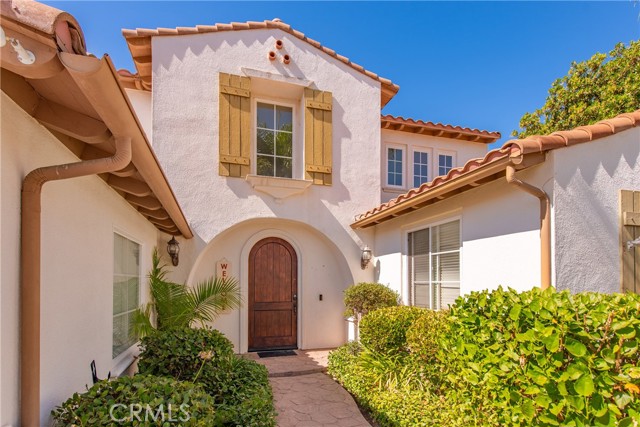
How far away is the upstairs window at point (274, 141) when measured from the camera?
897 cm

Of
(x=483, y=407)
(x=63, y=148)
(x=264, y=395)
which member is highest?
(x=63, y=148)

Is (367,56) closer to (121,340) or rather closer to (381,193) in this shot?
(381,193)

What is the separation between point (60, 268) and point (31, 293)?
0.75m

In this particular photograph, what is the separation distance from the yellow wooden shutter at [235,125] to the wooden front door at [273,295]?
85.1 inches

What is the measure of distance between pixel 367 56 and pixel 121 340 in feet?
29.3

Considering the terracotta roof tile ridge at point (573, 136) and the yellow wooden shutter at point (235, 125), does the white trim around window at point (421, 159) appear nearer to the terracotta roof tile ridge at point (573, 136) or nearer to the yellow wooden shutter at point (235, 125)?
the yellow wooden shutter at point (235, 125)

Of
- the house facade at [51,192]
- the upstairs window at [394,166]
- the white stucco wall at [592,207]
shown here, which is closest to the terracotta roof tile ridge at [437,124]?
the upstairs window at [394,166]

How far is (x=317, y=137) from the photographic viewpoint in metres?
9.02

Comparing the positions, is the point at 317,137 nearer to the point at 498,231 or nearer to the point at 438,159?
the point at 438,159

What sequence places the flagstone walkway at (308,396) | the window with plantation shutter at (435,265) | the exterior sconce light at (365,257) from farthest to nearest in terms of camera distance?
the exterior sconce light at (365,257), the window with plantation shutter at (435,265), the flagstone walkway at (308,396)

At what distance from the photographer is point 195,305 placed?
7395 mm

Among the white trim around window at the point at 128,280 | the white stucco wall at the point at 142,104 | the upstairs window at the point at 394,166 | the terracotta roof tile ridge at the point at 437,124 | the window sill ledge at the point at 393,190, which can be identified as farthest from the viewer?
the upstairs window at the point at 394,166

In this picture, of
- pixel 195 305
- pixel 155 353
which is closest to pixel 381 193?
pixel 195 305

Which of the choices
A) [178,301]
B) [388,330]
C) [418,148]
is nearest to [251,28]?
[418,148]
